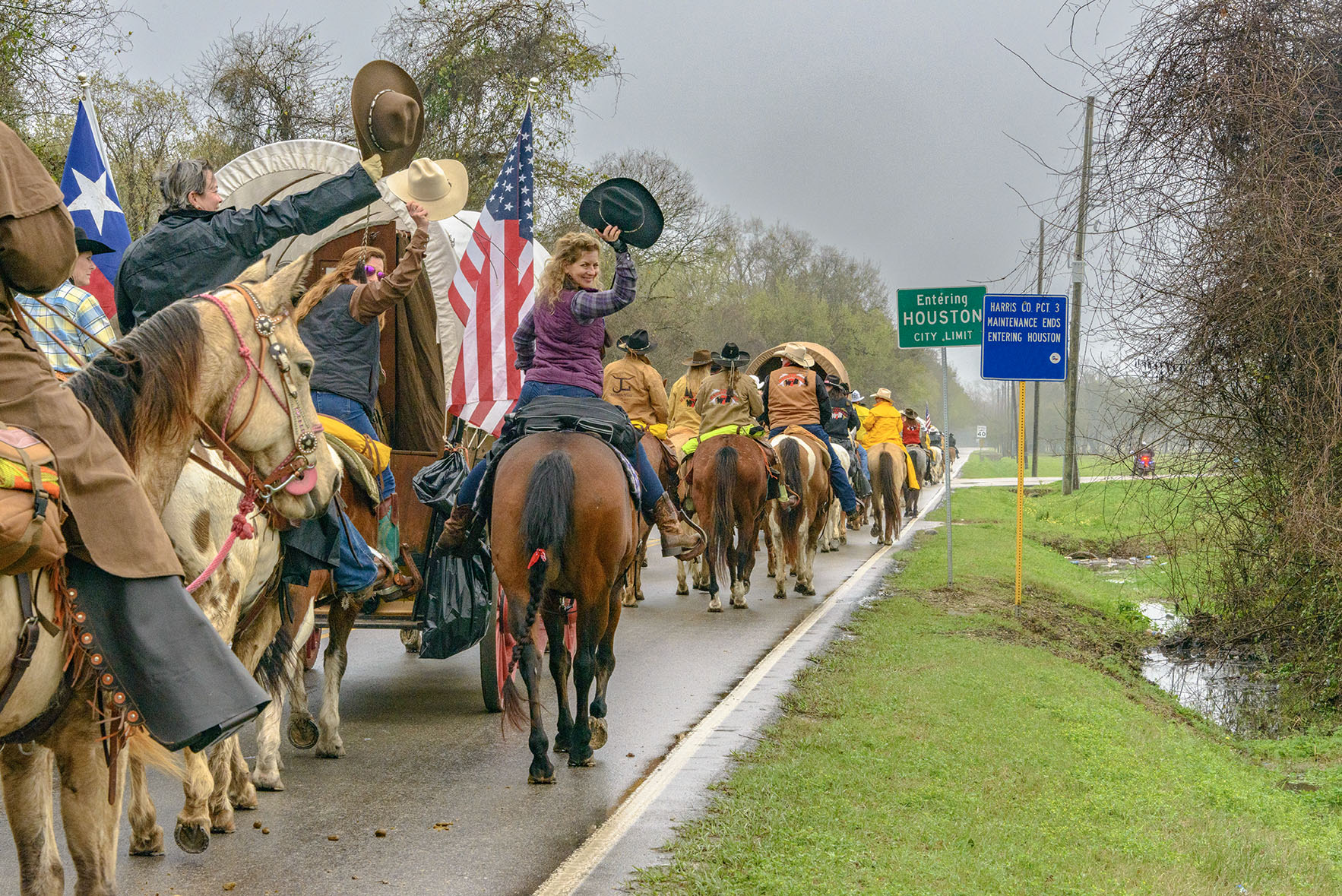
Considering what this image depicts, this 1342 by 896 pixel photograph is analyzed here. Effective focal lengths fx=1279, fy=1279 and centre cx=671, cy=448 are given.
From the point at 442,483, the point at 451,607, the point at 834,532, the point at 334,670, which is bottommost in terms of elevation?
the point at 834,532

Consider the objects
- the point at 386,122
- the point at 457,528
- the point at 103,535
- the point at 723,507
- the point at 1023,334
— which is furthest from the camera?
the point at 1023,334

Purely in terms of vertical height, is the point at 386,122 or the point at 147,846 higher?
the point at 386,122

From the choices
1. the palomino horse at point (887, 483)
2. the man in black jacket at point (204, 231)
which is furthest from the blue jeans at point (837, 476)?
the man in black jacket at point (204, 231)

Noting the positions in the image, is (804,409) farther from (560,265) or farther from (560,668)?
(560,668)

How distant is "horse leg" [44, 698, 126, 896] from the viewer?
11.9 ft

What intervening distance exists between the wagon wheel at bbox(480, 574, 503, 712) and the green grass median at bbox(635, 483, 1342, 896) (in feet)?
6.54

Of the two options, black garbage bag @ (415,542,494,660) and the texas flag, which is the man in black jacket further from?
the texas flag

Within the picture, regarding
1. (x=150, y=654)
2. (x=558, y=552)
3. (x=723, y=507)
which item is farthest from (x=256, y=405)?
(x=723, y=507)

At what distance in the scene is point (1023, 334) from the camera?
14.1 metres

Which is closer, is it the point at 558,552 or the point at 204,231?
the point at 204,231

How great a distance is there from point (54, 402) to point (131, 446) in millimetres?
467

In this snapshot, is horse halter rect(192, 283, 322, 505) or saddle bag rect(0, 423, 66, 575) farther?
horse halter rect(192, 283, 322, 505)

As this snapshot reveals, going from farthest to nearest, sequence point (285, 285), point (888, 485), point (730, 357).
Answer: point (888, 485), point (730, 357), point (285, 285)

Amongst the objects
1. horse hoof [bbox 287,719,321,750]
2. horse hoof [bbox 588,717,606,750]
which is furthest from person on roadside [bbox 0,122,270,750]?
horse hoof [bbox 287,719,321,750]
